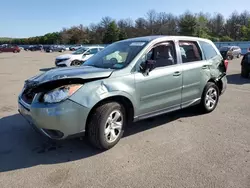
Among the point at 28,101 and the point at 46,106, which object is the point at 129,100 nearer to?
the point at 46,106

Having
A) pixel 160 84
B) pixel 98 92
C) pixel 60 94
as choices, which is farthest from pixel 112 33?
pixel 60 94

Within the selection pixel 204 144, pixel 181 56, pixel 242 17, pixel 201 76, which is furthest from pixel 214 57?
pixel 242 17

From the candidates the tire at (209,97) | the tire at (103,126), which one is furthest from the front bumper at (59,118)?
the tire at (209,97)

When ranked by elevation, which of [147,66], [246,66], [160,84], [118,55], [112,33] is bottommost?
[246,66]

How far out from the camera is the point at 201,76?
5.32 metres

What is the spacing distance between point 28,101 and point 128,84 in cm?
158

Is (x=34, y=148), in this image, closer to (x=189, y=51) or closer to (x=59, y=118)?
(x=59, y=118)

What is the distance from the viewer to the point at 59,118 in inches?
133

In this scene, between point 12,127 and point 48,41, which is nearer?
point 12,127

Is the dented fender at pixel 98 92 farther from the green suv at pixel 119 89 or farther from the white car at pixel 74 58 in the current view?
the white car at pixel 74 58

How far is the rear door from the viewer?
196 inches

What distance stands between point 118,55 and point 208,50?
2352 mm

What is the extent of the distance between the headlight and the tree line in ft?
216

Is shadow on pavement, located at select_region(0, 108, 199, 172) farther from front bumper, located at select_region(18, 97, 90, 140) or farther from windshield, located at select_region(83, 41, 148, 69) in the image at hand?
windshield, located at select_region(83, 41, 148, 69)
